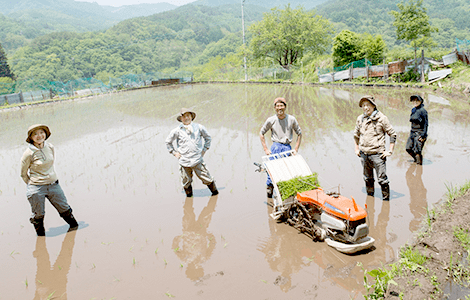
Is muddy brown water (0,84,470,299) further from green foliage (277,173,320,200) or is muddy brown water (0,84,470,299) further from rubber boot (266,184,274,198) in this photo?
green foliage (277,173,320,200)

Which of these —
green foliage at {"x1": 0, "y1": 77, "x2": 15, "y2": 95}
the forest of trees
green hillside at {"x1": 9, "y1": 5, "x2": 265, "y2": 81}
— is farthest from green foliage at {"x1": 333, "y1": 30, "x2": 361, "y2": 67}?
green hillside at {"x1": 9, "y1": 5, "x2": 265, "y2": 81}

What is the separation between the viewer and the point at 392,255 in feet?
12.7

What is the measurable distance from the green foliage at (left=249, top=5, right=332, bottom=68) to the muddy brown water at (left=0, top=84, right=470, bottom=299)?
3509 centimetres

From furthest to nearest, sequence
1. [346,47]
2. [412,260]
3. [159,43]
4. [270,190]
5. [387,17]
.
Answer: [387,17], [159,43], [346,47], [270,190], [412,260]

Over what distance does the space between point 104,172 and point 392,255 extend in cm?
652

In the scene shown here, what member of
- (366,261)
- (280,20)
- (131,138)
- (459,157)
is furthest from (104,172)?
(280,20)

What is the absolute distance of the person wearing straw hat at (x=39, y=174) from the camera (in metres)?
4.57

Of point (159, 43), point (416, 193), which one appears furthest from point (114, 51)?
point (416, 193)

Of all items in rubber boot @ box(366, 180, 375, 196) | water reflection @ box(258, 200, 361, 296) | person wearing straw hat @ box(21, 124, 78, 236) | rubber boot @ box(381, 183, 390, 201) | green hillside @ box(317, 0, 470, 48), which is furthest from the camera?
green hillside @ box(317, 0, 470, 48)

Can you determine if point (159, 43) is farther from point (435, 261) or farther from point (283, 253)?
point (435, 261)

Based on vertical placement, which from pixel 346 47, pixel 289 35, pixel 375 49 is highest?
pixel 289 35

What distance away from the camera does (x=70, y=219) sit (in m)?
5.07

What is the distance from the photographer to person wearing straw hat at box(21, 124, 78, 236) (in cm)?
457

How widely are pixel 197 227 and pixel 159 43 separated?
12166 centimetres
